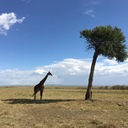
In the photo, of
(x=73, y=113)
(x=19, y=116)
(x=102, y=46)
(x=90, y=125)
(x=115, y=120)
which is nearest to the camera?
(x=90, y=125)

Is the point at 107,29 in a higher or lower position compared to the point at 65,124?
higher

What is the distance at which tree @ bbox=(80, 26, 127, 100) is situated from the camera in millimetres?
34469

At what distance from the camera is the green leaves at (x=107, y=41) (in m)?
34.5

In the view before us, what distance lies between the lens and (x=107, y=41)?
34750 millimetres

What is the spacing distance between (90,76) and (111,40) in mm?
4633

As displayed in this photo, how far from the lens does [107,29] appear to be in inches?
1364

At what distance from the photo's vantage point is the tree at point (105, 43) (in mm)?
34469

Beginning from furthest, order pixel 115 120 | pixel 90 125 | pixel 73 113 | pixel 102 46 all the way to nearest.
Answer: pixel 102 46
pixel 73 113
pixel 115 120
pixel 90 125

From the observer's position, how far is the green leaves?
34469mm

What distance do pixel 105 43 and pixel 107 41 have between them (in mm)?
329

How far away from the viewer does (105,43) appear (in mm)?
34688

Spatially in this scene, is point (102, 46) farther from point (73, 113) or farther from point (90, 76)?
point (73, 113)

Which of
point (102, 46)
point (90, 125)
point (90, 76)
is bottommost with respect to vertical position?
point (90, 125)

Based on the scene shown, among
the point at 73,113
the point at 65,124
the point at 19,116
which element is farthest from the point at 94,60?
the point at 65,124
